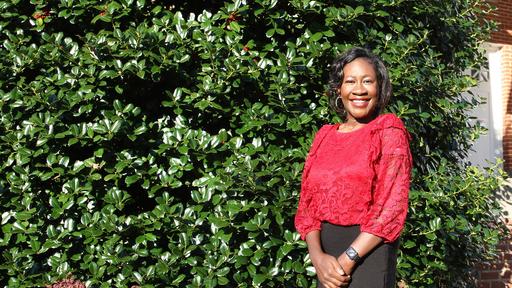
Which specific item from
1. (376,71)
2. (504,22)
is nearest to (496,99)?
(504,22)

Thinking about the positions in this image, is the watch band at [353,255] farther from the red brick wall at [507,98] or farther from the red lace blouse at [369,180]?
the red brick wall at [507,98]

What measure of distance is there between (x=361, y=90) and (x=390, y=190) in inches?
20.6

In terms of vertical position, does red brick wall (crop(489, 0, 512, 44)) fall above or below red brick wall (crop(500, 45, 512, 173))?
above

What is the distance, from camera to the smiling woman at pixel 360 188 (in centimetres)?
319

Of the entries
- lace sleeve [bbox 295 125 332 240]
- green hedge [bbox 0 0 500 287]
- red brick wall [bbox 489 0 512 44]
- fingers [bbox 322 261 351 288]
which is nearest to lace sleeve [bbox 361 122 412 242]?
fingers [bbox 322 261 351 288]

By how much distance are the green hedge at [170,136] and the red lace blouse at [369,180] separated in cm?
86

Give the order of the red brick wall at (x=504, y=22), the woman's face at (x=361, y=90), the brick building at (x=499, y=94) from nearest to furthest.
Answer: the woman's face at (x=361, y=90), the brick building at (x=499, y=94), the red brick wall at (x=504, y=22)

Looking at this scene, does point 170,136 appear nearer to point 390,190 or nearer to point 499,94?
point 390,190

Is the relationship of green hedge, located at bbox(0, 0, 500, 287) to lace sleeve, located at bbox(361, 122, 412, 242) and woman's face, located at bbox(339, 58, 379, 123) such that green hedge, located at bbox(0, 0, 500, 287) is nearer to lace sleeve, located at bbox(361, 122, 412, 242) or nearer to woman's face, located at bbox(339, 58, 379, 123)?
woman's face, located at bbox(339, 58, 379, 123)

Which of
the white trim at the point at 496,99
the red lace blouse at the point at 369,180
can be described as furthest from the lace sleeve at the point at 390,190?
the white trim at the point at 496,99

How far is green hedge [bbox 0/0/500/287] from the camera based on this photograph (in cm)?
423

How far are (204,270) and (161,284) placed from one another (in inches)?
10.9

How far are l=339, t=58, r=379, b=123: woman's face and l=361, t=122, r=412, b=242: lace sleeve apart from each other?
22cm

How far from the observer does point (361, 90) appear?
343 cm
